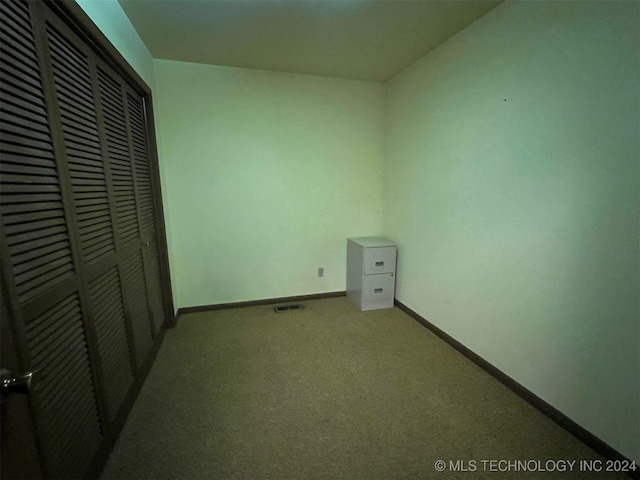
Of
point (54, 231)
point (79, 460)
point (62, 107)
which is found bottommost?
point (79, 460)

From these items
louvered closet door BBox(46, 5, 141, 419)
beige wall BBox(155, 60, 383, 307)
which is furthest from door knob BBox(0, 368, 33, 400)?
beige wall BBox(155, 60, 383, 307)

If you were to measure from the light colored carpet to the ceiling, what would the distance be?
2.31 meters

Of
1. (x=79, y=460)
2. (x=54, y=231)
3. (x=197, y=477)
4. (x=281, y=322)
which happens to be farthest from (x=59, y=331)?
(x=281, y=322)

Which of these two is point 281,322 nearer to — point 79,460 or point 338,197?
point 338,197

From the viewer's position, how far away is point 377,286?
9.05 feet

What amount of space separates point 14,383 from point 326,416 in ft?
4.31

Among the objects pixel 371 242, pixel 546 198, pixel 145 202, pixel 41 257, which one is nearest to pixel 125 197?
pixel 145 202

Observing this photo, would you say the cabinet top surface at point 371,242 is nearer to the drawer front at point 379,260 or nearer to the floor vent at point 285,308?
the drawer front at point 379,260

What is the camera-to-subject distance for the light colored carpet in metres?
1.22

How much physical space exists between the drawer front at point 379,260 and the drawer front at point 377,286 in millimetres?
55

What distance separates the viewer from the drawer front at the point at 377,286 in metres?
2.72

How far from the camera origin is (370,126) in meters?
2.88

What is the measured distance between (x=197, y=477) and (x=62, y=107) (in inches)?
64.6

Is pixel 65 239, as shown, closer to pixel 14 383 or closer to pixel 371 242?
pixel 14 383
